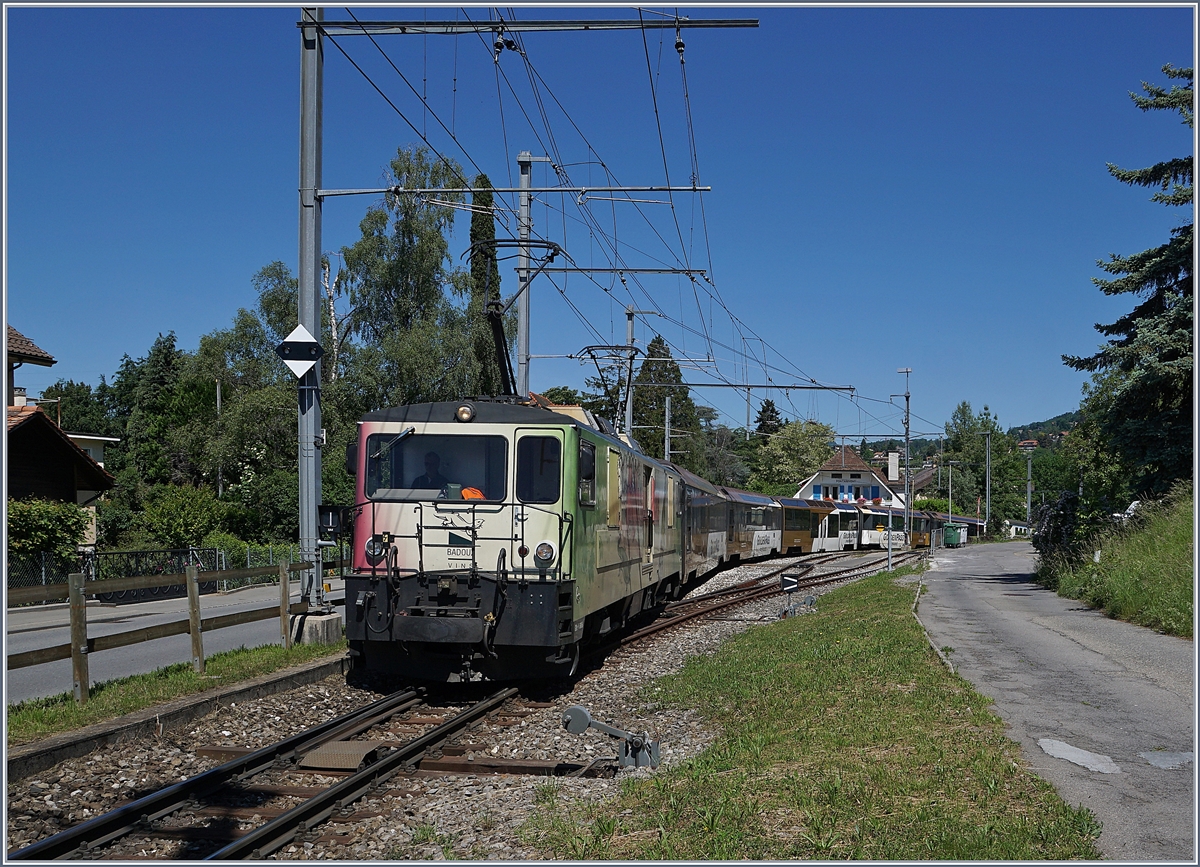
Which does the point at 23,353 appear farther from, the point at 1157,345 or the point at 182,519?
the point at 1157,345

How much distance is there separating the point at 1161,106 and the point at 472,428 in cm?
1658

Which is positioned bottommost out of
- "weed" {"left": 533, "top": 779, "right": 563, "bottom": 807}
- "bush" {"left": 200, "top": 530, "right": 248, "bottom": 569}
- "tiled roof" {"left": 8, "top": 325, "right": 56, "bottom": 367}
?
"bush" {"left": 200, "top": 530, "right": 248, "bottom": 569}

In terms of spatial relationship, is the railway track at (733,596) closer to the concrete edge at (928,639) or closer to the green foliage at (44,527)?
the concrete edge at (928,639)

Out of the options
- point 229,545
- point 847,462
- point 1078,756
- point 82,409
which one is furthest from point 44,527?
point 847,462

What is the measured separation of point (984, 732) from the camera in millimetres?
7926

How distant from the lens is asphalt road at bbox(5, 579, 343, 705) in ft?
41.0

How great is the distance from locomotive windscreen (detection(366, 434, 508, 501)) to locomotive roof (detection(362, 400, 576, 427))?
20 centimetres

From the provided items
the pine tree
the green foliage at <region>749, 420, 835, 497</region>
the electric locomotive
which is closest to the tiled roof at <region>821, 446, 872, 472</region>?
the green foliage at <region>749, 420, 835, 497</region>

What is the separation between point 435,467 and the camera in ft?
37.7

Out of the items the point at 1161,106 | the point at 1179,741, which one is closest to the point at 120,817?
the point at 1179,741

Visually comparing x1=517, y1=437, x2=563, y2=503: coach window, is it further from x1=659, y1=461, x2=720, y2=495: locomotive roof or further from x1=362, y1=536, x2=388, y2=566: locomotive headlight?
x1=659, y1=461, x2=720, y2=495: locomotive roof

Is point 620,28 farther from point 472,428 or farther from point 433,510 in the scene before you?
point 433,510

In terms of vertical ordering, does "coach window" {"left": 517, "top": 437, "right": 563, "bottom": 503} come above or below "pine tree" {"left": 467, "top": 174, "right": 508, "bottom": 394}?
below

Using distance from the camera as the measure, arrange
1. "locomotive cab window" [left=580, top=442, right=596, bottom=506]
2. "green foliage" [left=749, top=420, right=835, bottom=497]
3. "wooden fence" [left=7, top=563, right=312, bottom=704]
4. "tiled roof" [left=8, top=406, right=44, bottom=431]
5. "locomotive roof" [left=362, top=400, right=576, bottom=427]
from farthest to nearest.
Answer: "green foliage" [left=749, top=420, right=835, bottom=497] → "tiled roof" [left=8, top=406, right=44, bottom=431] → "locomotive cab window" [left=580, top=442, right=596, bottom=506] → "locomotive roof" [left=362, top=400, right=576, bottom=427] → "wooden fence" [left=7, top=563, right=312, bottom=704]
